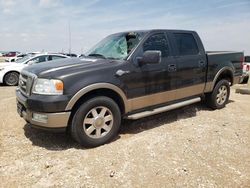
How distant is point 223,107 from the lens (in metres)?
6.26

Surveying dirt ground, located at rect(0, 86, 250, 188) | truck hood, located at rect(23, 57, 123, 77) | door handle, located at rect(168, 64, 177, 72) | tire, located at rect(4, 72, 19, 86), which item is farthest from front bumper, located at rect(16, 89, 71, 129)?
tire, located at rect(4, 72, 19, 86)

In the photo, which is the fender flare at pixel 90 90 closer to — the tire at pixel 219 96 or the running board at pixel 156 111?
the running board at pixel 156 111

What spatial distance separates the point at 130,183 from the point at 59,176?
0.89m

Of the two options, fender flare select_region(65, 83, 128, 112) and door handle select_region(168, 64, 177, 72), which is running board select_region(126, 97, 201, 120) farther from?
door handle select_region(168, 64, 177, 72)

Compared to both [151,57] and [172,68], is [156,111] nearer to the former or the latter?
[172,68]

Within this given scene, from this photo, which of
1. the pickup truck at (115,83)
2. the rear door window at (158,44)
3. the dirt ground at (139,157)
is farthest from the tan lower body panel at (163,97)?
the rear door window at (158,44)

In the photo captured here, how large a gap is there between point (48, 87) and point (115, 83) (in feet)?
3.40

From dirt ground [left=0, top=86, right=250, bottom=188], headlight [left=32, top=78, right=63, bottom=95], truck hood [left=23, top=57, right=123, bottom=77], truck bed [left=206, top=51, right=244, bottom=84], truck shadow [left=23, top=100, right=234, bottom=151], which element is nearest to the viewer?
dirt ground [left=0, top=86, right=250, bottom=188]

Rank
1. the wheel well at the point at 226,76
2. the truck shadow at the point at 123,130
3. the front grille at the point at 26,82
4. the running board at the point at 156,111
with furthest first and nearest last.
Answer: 1. the wheel well at the point at 226,76
2. the running board at the point at 156,111
3. the truck shadow at the point at 123,130
4. the front grille at the point at 26,82

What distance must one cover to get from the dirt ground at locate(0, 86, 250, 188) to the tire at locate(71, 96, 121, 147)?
0.51ft

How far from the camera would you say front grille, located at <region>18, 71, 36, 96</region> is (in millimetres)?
3811

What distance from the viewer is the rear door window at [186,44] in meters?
5.08

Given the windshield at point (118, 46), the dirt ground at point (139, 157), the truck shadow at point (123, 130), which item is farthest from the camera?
the windshield at point (118, 46)

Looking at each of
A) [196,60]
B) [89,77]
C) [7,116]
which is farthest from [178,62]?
[7,116]
